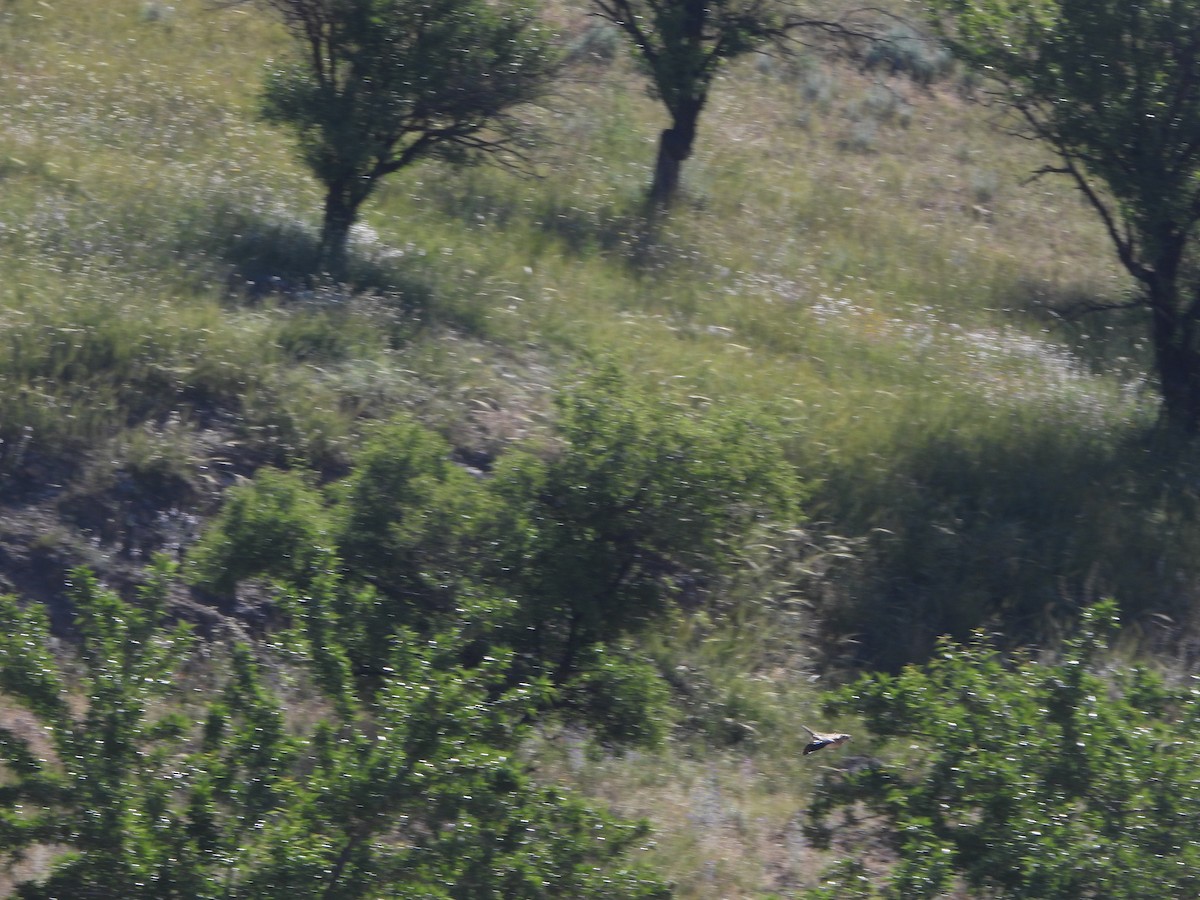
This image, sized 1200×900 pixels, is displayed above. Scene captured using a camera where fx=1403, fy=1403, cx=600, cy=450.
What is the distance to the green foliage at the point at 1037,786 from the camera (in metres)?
5.04

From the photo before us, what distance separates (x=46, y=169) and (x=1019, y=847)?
1060 cm

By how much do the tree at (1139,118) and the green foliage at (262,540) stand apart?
743cm

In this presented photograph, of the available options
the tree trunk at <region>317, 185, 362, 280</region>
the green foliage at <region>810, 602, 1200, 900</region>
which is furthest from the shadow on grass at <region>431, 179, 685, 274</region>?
the green foliage at <region>810, 602, 1200, 900</region>

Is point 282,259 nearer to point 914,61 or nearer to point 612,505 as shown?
point 612,505

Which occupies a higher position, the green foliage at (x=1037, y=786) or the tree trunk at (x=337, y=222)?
the tree trunk at (x=337, y=222)

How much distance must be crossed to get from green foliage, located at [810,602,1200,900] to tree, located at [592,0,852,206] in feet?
34.8

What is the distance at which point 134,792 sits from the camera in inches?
197

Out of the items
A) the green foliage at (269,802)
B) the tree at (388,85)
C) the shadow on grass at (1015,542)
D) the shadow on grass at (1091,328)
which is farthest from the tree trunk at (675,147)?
the green foliage at (269,802)

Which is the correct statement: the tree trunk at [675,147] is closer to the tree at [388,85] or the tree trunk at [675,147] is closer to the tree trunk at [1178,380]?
the tree at [388,85]

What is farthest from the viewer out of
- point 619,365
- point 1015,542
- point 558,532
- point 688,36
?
point 688,36

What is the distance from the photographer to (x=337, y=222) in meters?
12.4

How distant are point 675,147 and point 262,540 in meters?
10.2

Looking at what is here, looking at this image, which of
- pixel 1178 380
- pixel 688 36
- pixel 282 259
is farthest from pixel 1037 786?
pixel 688 36

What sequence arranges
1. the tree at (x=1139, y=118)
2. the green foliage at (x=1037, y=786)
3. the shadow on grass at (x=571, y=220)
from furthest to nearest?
the shadow on grass at (x=571, y=220), the tree at (x=1139, y=118), the green foliage at (x=1037, y=786)
